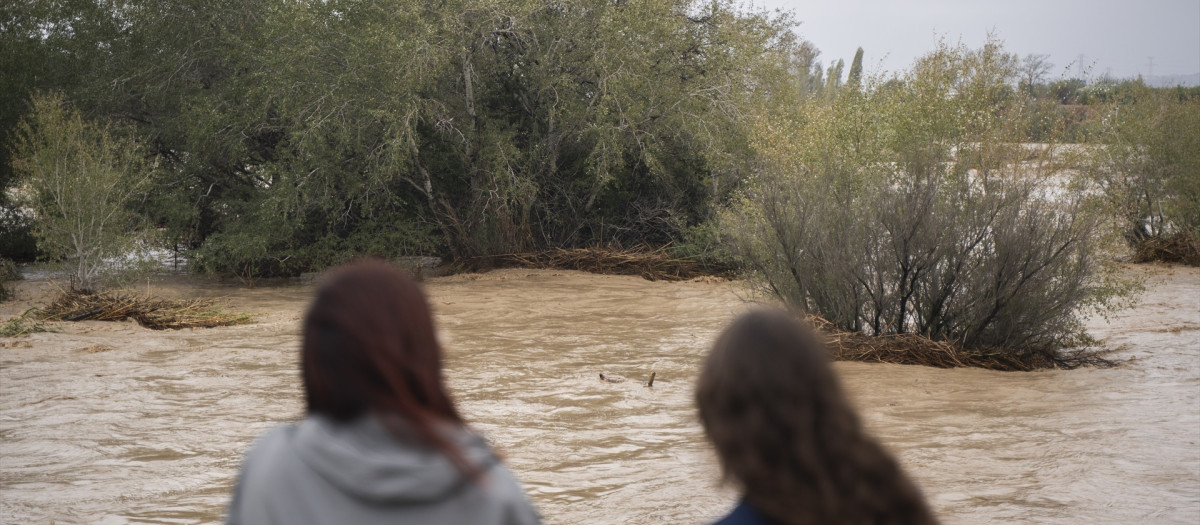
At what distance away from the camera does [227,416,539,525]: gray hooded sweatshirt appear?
149cm

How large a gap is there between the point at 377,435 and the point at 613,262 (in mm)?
19211

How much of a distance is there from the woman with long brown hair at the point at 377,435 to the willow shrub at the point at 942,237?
32.5 ft

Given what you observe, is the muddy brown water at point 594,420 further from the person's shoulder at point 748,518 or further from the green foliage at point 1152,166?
the green foliage at point 1152,166

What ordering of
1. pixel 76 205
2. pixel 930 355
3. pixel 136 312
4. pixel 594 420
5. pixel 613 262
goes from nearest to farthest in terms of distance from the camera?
pixel 594 420, pixel 930 355, pixel 136 312, pixel 76 205, pixel 613 262

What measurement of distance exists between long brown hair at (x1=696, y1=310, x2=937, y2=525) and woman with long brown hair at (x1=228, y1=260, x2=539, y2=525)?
0.36 m

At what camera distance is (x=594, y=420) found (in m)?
8.98

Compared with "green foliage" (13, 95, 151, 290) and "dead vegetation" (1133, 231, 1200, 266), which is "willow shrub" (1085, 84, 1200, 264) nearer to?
"dead vegetation" (1133, 231, 1200, 266)

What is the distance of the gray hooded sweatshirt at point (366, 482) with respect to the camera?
1.49 metres

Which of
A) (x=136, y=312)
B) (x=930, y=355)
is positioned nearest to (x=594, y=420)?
(x=930, y=355)

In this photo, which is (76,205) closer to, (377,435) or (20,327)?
(20,327)

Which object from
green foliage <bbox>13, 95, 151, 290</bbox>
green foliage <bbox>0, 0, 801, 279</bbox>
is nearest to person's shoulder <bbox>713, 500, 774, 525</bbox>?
green foliage <bbox>13, 95, 151, 290</bbox>

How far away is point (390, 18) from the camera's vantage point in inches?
712

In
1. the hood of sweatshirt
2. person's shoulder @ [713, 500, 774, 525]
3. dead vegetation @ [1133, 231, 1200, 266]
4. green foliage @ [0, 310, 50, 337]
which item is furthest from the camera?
dead vegetation @ [1133, 231, 1200, 266]

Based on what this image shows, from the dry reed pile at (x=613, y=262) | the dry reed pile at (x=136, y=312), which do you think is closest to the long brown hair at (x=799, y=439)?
the dry reed pile at (x=136, y=312)
